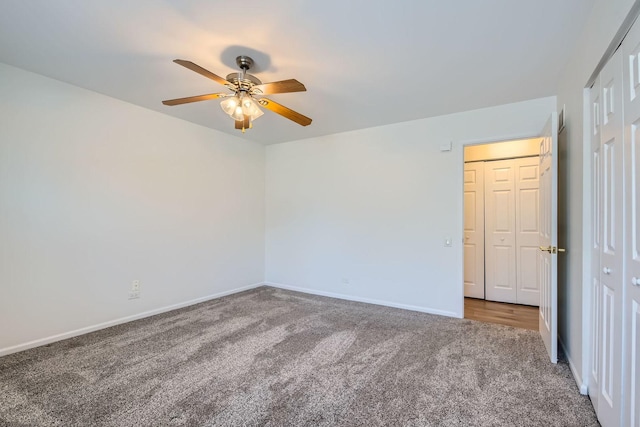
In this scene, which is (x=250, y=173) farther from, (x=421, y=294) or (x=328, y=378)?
(x=328, y=378)

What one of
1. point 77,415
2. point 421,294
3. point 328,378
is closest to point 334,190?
point 421,294

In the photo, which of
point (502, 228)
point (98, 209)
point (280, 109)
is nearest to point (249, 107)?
point (280, 109)

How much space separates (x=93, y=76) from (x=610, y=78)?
3.77m

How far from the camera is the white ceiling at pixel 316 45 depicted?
1806 millimetres

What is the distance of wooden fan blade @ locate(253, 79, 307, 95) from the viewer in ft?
6.57

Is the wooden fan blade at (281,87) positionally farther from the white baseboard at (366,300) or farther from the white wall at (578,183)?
the white baseboard at (366,300)

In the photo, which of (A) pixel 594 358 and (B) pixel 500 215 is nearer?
(A) pixel 594 358

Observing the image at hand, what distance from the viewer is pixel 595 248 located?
1.79 m

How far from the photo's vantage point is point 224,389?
6.60ft

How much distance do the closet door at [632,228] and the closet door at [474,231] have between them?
3230mm

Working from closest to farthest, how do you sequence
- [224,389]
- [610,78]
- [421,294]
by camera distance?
[610,78] < [224,389] < [421,294]

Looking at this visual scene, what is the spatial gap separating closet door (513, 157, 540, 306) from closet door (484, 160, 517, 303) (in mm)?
58

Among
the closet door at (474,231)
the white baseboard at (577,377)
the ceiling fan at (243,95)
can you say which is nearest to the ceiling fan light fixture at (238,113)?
the ceiling fan at (243,95)

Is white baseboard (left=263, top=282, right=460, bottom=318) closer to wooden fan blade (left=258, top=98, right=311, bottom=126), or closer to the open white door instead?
the open white door
